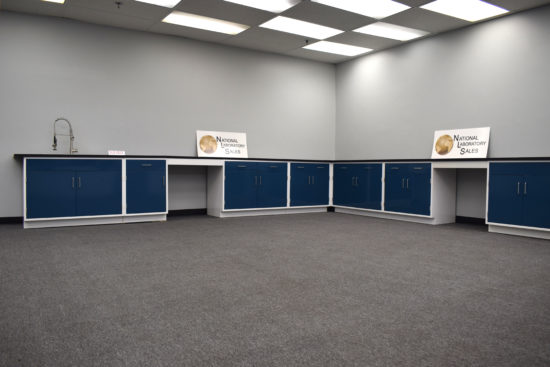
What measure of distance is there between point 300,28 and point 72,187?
386cm

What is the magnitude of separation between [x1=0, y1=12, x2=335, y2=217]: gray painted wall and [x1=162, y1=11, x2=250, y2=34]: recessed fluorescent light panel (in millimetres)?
576

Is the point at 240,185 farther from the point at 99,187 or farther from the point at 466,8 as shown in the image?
the point at 466,8

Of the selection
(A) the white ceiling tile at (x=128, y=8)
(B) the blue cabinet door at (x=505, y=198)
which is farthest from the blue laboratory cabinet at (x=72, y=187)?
(B) the blue cabinet door at (x=505, y=198)

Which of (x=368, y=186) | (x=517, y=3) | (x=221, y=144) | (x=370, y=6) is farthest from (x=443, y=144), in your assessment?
(x=221, y=144)

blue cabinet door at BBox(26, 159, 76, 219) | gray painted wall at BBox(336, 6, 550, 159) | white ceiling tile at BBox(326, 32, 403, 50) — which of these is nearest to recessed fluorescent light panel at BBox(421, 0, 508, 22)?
gray painted wall at BBox(336, 6, 550, 159)

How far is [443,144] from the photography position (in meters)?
6.00

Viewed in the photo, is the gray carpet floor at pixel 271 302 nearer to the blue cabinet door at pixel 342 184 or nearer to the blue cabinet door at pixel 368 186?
the blue cabinet door at pixel 368 186

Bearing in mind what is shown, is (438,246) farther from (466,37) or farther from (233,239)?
(466,37)

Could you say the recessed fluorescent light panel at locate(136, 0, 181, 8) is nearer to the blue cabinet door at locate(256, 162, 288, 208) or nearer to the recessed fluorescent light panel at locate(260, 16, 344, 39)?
the recessed fluorescent light panel at locate(260, 16, 344, 39)

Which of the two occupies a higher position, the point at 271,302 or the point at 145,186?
the point at 145,186

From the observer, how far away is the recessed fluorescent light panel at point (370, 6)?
500cm

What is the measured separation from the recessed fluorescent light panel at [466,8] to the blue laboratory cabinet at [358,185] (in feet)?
7.48

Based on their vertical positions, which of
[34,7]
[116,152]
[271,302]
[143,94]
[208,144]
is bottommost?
[271,302]

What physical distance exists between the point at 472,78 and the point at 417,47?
111 centimetres
